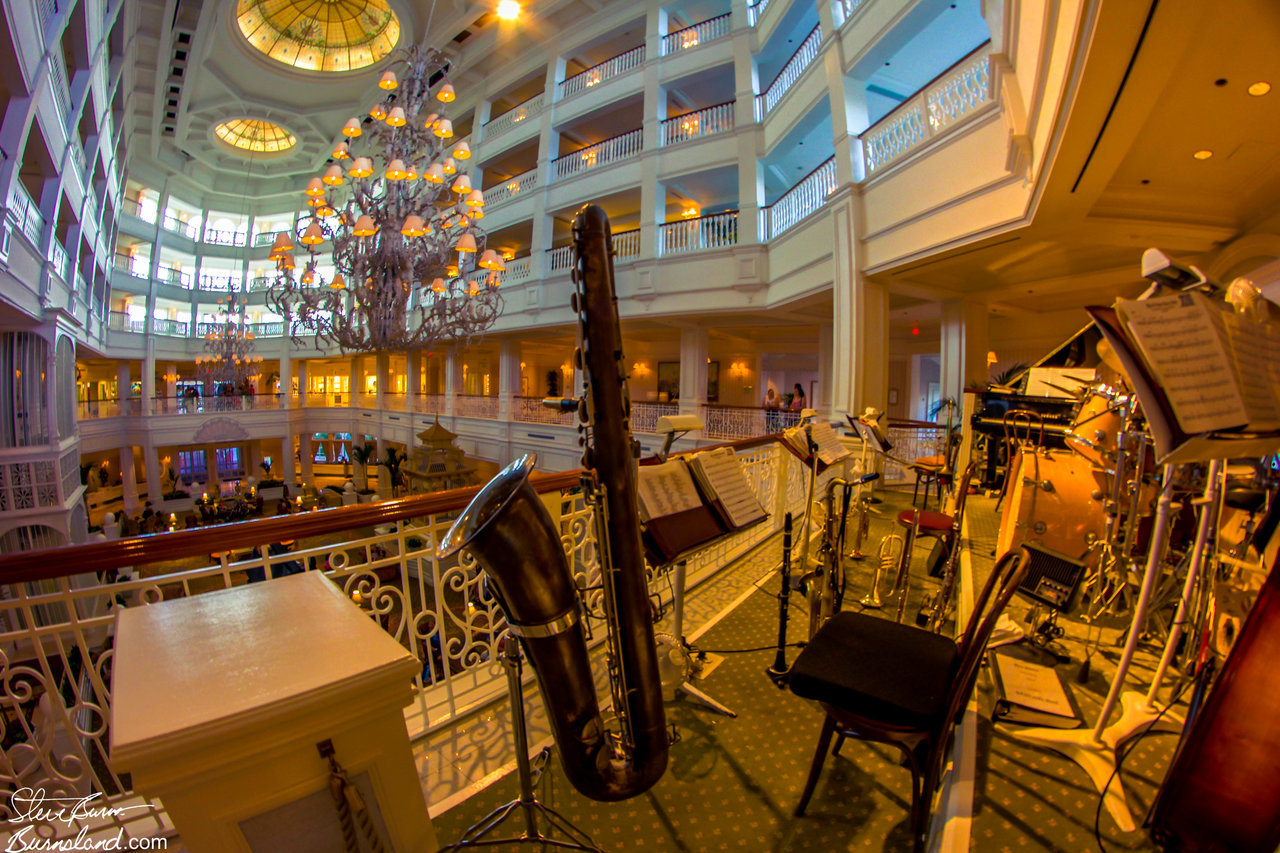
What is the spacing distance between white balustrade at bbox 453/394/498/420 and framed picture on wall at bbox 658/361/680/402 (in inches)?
224

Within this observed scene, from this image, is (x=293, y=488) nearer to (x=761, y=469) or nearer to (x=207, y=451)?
(x=207, y=451)

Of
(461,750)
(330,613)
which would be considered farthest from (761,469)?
(330,613)

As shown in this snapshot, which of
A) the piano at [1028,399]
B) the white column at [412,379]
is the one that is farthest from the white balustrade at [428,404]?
the piano at [1028,399]

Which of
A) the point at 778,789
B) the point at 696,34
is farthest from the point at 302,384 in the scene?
the point at 778,789

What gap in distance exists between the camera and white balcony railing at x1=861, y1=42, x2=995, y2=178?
4750 mm

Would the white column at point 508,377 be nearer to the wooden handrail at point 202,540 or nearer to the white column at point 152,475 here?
the wooden handrail at point 202,540

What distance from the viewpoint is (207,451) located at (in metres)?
19.2

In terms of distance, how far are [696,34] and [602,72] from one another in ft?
7.45

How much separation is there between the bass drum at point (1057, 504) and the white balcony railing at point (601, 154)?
940cm

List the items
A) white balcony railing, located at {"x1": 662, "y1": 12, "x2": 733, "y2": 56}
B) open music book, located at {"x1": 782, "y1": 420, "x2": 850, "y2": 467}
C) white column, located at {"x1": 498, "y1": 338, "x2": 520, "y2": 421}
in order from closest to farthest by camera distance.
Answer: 1. open music book, located at {"x1": 782, "y1": 420, "x2": 850, "y2": 467}
2. white balcony railing, located at {"x1": 662, "y1": 12, "x2": 733, "y2": 56}
3. white column, located at {"x1": 498, "y1": 338, "x2": 520, "y2": 421}

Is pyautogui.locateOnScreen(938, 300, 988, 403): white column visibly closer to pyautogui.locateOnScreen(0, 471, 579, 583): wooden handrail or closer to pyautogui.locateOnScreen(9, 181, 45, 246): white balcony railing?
pyautogui.locateOnScreen(0, 471, 579, 583): wooden handrail

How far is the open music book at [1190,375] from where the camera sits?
46.6 inches

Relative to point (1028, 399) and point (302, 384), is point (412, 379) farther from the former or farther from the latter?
point (1028, 399)

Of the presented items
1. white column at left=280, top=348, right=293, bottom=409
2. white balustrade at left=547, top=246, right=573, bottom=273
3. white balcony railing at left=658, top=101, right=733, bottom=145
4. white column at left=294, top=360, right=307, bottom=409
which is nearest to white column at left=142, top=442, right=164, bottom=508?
white column at left=280, top=348, right=293, bottom=409
